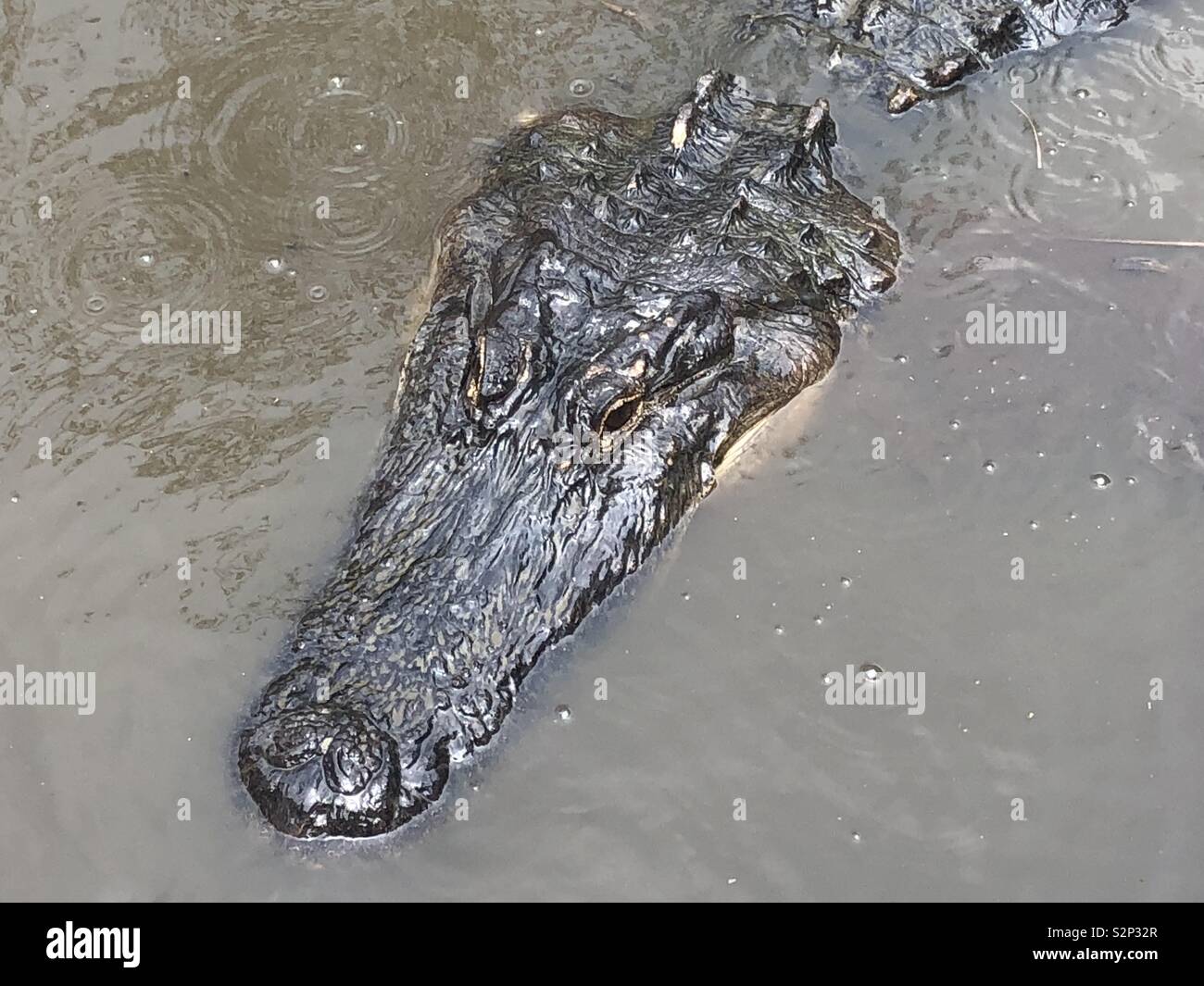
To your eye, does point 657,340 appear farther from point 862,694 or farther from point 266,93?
point 266,93

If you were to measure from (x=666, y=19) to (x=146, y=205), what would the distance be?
3.19 m

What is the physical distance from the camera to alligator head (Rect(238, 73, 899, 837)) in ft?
13.3

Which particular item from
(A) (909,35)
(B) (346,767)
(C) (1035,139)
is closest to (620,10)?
(A) (909,35)

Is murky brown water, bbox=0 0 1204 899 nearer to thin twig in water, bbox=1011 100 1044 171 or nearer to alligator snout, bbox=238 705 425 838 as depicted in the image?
thin twig in water, bbox=1011 100 1044 171

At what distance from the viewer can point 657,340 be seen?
470 cm

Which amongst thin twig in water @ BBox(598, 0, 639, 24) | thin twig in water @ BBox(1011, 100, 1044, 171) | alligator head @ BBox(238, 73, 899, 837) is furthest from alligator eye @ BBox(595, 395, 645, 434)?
thin twig in water @ BBox(598, 0, 639, 24)

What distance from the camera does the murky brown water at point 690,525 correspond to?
432 cm

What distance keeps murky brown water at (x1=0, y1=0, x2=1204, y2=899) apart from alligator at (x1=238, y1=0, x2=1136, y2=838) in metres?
0.23

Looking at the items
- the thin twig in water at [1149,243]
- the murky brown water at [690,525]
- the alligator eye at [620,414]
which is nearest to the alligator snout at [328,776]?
the murky brown water at [690,525]

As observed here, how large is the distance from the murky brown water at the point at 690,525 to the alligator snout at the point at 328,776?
161mm

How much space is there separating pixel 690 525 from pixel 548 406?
2.82 ft

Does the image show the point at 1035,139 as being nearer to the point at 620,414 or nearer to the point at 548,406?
the point at 620,414

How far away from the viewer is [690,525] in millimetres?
5023

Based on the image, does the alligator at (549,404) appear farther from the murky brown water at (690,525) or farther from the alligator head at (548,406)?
the murky brown water at (690,525)
